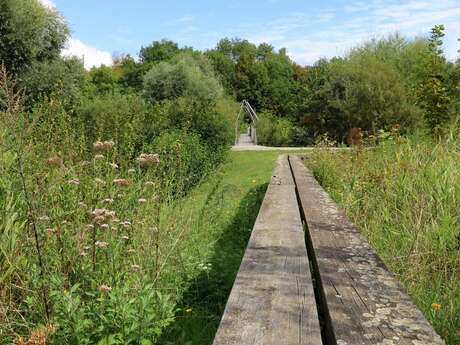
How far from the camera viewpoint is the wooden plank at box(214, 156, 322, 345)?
142 centimetres

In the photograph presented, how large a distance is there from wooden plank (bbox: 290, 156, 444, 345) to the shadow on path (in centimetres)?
98

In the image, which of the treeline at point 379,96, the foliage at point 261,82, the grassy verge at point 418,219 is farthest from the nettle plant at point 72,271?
the foliage at point 261,82

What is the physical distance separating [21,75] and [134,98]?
10.1 meters

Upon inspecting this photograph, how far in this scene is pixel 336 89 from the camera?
2602cm

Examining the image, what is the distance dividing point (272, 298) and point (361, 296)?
344 mm

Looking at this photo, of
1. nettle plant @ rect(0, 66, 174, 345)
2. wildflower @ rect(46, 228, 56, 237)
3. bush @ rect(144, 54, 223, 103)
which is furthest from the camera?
bush @ rect(144, 54, 223, 103)

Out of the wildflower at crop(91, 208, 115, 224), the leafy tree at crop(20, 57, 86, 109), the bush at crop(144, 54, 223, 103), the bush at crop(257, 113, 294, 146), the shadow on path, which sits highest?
the bush at crop(144, 54, 223, 103)

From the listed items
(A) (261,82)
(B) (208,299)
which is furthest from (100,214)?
(A) (261,82)

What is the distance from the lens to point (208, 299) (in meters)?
3.59

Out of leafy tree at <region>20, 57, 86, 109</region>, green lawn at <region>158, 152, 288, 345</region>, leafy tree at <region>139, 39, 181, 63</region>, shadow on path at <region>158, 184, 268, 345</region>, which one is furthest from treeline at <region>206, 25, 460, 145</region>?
leafy tree at <region>139, 39, 181, 63</region>

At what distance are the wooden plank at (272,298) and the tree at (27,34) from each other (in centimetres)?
2024

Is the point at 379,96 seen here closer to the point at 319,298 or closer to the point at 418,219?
the point at 418,219

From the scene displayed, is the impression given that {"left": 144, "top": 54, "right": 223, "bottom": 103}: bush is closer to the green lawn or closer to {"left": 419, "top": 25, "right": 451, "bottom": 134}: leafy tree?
{"left": 419, "top": 25, "right": 451, "bottom": 134}: leafy tree

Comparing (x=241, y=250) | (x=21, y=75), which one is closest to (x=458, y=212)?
(x=241, y=250)
